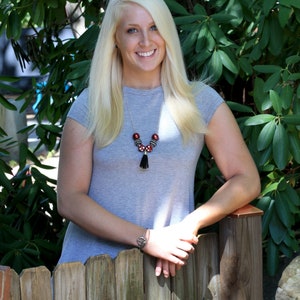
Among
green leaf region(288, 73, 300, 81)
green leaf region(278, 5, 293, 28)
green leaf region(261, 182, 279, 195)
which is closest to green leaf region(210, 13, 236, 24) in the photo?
green leaf region(278, 5, 293, 28)

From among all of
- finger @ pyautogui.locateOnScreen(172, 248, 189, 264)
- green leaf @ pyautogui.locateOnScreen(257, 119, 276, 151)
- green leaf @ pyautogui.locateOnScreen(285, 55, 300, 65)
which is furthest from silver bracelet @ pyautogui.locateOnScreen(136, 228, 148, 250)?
green leaf @ pyautogui.locateOnScreen(285, 55, 300, 65)

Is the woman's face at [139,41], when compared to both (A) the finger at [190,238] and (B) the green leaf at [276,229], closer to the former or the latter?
(A) the finger at [190,238]

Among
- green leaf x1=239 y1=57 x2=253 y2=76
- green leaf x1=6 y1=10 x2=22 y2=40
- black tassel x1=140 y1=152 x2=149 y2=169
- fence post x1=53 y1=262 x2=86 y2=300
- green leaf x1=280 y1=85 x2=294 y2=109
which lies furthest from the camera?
green leaf x1=6 y1=10 x2=22 y2=40

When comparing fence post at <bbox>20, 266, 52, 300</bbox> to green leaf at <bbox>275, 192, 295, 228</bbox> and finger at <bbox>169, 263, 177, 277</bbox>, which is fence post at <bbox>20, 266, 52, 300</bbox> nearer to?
finger at <bbox>169, 263, 177, 277</bbox>

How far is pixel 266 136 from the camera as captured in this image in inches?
148

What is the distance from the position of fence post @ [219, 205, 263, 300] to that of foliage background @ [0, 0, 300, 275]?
28.2 inches

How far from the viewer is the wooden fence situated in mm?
2779

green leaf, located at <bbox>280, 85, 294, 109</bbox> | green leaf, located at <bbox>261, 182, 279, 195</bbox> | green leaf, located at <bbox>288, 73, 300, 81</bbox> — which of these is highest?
green leaf, located at <bbox>288, 73, 300, 81</bbox>

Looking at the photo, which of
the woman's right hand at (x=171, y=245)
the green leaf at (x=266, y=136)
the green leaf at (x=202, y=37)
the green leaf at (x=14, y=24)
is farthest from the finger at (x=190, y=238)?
the green leaf at (x=14, y=24)

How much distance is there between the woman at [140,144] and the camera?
307 cm

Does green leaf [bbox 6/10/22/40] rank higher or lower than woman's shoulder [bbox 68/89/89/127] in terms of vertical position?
higher

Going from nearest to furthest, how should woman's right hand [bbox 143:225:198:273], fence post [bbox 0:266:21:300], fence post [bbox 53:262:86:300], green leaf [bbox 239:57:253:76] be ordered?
fence post [bbox 0:266:21:300], fence post [bbox 53:262:86:300], woman's right hand [bbox 143:225:198:273], green leaf [bbox 239:57:253:76]

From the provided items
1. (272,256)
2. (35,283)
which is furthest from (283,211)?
(35,283)

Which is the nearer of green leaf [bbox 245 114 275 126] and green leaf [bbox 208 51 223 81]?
green leaf [bbox 245 114 275 126]
